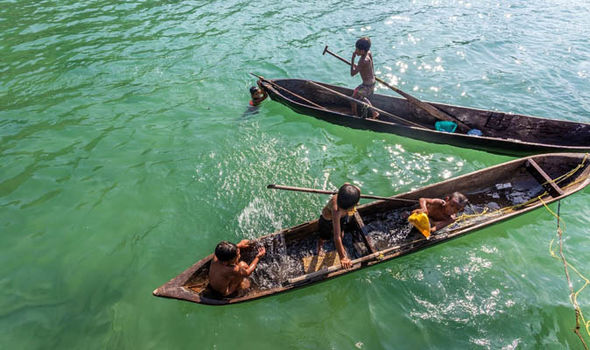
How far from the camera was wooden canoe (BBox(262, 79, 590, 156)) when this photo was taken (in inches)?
301

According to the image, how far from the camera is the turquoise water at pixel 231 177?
5.09 metres

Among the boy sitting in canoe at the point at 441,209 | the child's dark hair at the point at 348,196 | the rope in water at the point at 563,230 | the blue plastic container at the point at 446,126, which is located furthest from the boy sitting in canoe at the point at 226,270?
the blue plastic container at the point at 446,126

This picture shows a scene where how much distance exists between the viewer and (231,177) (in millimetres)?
7656

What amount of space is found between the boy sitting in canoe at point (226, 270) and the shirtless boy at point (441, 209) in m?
3.79

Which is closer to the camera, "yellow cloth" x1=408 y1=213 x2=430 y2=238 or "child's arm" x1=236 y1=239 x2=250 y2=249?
"child's arm" x1=236 y1=239 x2=250 y2=249

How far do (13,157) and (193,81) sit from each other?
21.0ft

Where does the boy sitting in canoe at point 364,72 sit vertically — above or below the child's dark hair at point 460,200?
above

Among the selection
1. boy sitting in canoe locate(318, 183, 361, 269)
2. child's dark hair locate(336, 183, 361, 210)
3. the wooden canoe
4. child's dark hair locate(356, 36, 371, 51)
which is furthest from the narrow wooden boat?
child's dark hair locate(356, 36, 371, 51)

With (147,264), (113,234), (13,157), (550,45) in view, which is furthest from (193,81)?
(550,45)

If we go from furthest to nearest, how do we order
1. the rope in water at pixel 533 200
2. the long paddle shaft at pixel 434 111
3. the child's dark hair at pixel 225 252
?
the long paddle shaft at pixel 434 111 → the rope in water at pixel 533 200 → the child's dark hair at pixel 225 252

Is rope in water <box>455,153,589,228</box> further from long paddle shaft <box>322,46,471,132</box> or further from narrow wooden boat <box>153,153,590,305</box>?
long paddle shaft <box>322,46,471,132</box>

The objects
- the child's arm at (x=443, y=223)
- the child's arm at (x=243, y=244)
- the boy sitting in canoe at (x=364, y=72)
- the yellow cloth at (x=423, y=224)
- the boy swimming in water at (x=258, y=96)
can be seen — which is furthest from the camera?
the boy swimming in water at (x=258, y=96)

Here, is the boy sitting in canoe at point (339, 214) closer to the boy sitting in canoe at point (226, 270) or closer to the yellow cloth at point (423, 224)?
the yellow cloth at point (423, 224)

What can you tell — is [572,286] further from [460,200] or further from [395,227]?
[395,227]
